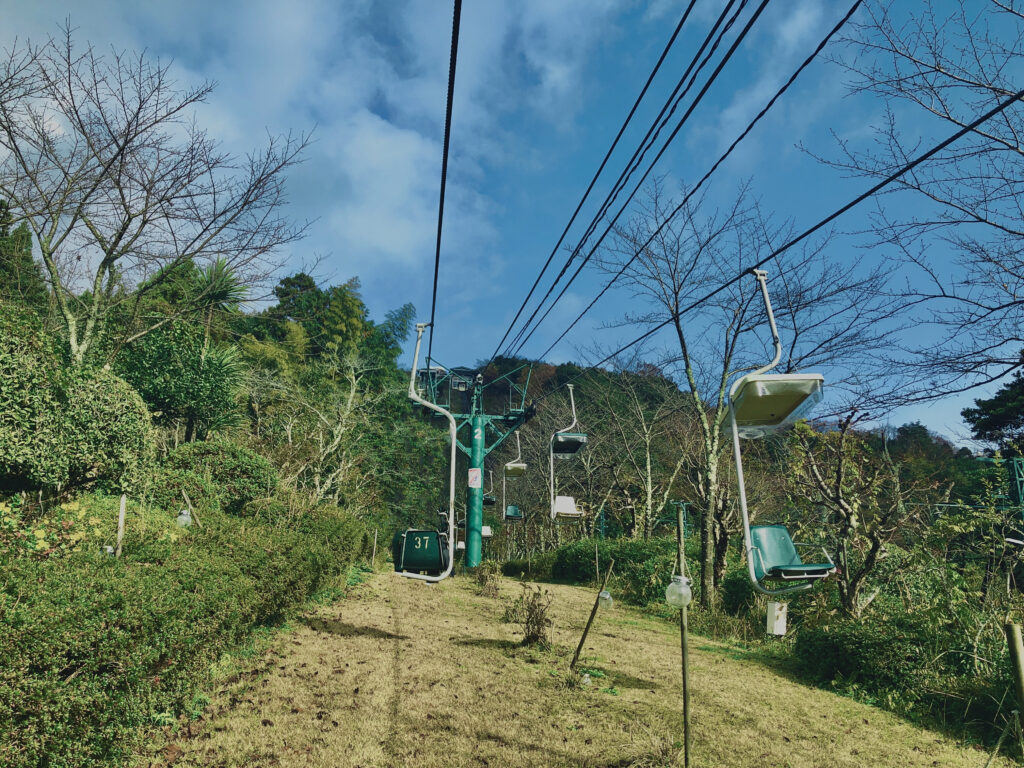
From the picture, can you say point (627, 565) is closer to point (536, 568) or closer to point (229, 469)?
point (536, 568)

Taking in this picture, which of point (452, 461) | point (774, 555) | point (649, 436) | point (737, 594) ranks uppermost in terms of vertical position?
point (649, 436)

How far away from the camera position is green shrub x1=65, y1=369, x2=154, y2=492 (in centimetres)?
1145

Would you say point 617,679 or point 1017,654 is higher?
point 1017,654

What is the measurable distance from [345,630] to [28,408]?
6.35m

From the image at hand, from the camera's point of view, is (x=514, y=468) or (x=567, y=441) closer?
(x=567, y=441)

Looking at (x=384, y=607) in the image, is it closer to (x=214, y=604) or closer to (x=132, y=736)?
(x=214, y=604)

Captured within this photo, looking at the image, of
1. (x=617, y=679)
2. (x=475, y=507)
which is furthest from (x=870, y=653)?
(x=475, y=507)

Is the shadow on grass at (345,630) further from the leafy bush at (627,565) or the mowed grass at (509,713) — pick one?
the leafy bush at (627,565)

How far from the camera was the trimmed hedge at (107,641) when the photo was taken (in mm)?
3670

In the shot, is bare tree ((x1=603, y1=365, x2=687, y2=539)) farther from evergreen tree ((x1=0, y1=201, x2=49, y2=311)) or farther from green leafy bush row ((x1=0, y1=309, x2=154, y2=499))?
evergreen tree ((x1=0, y1=201, x2=49, y2=311))

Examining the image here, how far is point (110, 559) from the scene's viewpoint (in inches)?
233

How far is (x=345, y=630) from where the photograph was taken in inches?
397

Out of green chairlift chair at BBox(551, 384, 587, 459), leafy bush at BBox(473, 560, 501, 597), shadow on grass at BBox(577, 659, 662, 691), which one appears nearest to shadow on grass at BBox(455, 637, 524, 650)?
shadow on grass at BBox(577, 659, 662, 691)

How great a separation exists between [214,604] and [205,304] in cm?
1238
